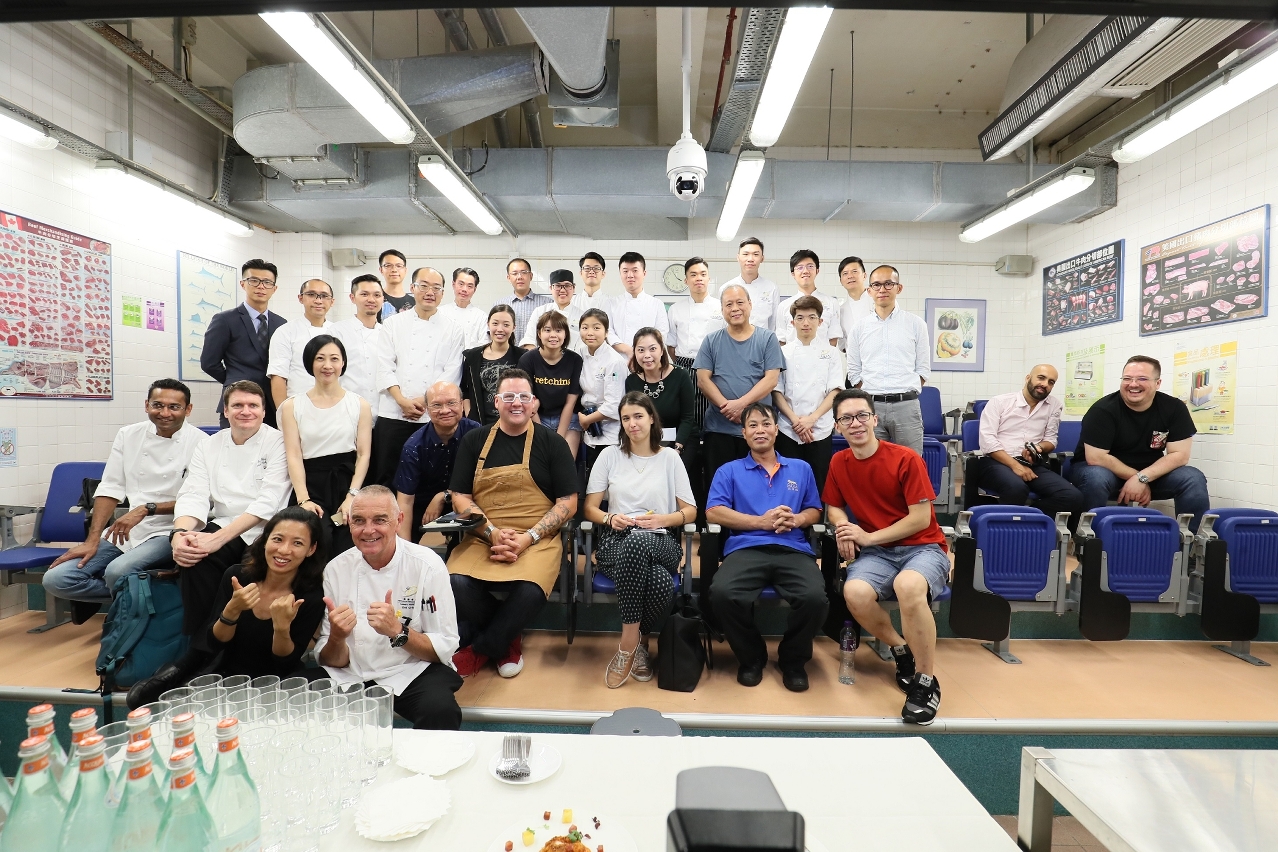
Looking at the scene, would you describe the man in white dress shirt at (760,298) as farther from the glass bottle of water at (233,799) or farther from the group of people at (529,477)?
the glass bottle of water at (233,799)

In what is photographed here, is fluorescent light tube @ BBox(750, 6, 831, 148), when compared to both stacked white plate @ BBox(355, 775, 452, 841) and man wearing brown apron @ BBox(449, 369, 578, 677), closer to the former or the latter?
man wearing brown apron @ BBox(449, 369, 578, 677)

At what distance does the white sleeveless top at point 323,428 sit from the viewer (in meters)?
3.35

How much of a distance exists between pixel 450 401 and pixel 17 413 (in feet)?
10.8

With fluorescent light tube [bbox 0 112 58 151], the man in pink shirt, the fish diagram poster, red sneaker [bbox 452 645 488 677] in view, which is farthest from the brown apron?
the fish diagram poster

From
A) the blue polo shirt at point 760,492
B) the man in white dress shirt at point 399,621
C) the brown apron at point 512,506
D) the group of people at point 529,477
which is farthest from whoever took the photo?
the blue polo shirt at point 760,492

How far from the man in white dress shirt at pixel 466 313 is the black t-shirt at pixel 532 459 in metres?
1.55

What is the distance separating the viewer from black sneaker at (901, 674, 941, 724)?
2490 mm

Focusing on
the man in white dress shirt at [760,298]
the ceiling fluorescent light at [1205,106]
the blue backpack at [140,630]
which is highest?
the ceiling fluorescent light at [1205,106]

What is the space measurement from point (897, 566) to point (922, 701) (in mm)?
681

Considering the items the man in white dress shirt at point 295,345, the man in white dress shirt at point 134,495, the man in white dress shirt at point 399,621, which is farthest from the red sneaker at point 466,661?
the man in white dress shirt at point 295,345

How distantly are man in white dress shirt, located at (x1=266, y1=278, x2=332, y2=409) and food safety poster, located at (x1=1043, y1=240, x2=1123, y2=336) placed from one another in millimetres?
6811

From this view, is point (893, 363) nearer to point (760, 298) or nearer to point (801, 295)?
point (801, 295)

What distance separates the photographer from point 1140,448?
14.1 feet

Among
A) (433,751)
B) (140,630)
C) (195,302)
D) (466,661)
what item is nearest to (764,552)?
(466,661)
